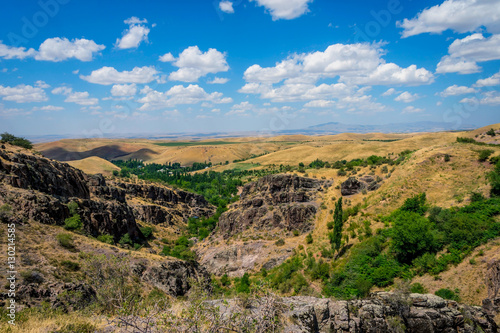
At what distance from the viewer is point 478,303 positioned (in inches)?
807

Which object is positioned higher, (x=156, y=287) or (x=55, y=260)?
(x=55, y=260)

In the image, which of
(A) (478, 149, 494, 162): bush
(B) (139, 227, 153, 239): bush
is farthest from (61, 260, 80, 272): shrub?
(A) (478, 149, 494, 162): bush

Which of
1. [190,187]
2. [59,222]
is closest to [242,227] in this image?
[59,222]

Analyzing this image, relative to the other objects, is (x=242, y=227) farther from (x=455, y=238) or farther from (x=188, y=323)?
(x=188, y=323)

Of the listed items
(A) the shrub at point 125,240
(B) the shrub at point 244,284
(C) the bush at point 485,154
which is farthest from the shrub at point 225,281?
(C) the bush at point 485,154

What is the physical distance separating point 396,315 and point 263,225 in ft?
126

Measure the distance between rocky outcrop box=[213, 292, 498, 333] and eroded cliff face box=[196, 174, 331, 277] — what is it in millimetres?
28195

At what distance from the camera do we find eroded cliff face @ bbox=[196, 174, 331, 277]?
48.3 metres

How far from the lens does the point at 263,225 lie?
54.9 m

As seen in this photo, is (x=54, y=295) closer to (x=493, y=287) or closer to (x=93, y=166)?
(x=493, y=287)

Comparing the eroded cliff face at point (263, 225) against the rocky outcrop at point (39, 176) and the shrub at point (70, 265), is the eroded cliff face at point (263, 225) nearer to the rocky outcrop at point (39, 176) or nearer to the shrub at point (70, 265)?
the shrub at point (70, 265)

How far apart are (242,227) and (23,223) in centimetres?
3614

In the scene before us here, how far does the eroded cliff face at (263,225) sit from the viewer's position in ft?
159

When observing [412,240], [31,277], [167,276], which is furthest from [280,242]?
[31,277]
